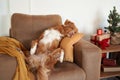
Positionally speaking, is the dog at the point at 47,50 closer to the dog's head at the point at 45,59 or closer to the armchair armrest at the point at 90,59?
the dog's head at the point at 45,59

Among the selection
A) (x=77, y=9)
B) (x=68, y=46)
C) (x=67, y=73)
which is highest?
(x=77, y=9)

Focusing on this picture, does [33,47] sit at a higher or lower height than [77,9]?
lower

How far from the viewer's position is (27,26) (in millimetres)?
2338

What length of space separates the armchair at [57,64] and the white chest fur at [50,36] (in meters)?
0.18

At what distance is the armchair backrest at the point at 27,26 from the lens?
91.6 inches

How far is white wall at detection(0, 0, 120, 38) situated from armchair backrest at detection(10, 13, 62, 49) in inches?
12.3

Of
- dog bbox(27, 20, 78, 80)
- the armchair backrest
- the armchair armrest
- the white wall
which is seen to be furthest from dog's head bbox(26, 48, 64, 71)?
the white wall

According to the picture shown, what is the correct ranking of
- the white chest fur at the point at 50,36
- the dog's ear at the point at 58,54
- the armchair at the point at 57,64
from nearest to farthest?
the armchair at the point at 57,64 → the dog's ear at the point at 58,54 → the white chest fur at the point at 50,36

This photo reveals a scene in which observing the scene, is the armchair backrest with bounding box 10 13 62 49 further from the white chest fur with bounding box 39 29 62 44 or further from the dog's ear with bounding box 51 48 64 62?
the dog's ear with bounding box 51 48 64 62

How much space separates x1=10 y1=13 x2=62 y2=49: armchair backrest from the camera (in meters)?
2.33

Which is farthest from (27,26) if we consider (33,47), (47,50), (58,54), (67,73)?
(67,73)

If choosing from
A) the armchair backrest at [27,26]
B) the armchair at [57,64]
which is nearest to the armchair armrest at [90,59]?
the armchair at [57,64]

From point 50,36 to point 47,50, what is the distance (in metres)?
0.17

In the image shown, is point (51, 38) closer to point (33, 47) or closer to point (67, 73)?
point (33, 47)
